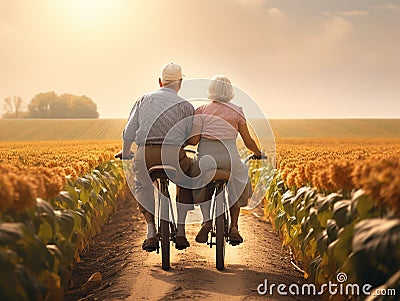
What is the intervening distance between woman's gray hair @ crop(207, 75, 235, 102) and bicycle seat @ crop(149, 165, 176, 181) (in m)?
1.05

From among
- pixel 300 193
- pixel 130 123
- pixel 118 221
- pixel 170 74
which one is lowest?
pixel 118 221

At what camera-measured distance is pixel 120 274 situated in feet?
27.5

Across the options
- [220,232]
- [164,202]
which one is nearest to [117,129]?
[164,202]

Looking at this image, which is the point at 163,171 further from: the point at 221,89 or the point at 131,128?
the point at 221,89

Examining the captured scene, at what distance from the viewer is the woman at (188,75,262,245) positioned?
839cm

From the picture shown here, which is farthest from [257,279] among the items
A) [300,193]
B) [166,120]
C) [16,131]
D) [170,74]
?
[16,131]

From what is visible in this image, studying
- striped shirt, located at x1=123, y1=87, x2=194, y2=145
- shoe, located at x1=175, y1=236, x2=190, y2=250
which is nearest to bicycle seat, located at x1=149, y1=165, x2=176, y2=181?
striped shirt, located at x1=123, y1=87, x2=194, y2=145

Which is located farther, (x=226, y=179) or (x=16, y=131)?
(x=16, y=131)

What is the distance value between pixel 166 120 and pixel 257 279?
2.20 meters

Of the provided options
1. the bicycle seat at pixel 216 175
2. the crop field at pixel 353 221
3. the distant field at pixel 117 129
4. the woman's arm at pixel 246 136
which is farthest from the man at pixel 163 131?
the distant field at pixel 117 129

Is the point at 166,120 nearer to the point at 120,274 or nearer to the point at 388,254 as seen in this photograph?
the point at 120,274

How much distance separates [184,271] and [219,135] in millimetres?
1724

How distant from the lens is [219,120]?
8.42m

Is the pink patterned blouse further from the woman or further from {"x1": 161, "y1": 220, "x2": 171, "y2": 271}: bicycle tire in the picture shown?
{"x1": 161, "y1": 220, "x2": 171, "y2": 271}: bicycle tire
